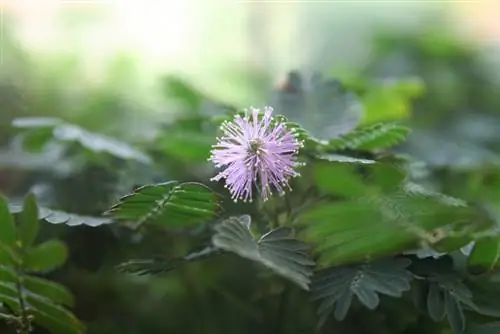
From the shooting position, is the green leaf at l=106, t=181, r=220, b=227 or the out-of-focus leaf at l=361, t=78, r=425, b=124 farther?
the out-of-focus leaf at l=361, t=78, r=425, b=124

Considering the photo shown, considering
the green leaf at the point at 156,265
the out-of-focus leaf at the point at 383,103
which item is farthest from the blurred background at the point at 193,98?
the green leaf at the point at 156,265

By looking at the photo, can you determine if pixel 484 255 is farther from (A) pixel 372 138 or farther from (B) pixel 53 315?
(B) pixel 53 315

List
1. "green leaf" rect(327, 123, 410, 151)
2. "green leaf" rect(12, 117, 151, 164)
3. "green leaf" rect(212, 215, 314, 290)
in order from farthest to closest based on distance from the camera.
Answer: "green leaf" rect(12, 117, 151, 164) < "green leaf" rect(327, 123, 410, 151) < "green leaf" rect(212, 215, 314, 290)

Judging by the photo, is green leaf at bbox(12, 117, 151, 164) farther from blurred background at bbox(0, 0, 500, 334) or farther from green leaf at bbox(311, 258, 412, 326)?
green leaf at bbox(311, 258, 412, 326)

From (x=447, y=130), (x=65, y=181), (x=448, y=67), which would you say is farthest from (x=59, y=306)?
(x=448, y=67)

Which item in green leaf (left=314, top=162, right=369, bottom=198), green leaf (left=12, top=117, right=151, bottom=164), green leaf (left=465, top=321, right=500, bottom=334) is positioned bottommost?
green leaf (left=465, top=321, right=500, bottom=334)

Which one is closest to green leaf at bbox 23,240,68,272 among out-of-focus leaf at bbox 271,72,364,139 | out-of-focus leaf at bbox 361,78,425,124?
out-of-focus leaf at bbox 271,72,364,139

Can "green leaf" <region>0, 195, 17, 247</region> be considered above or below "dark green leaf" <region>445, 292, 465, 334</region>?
above
